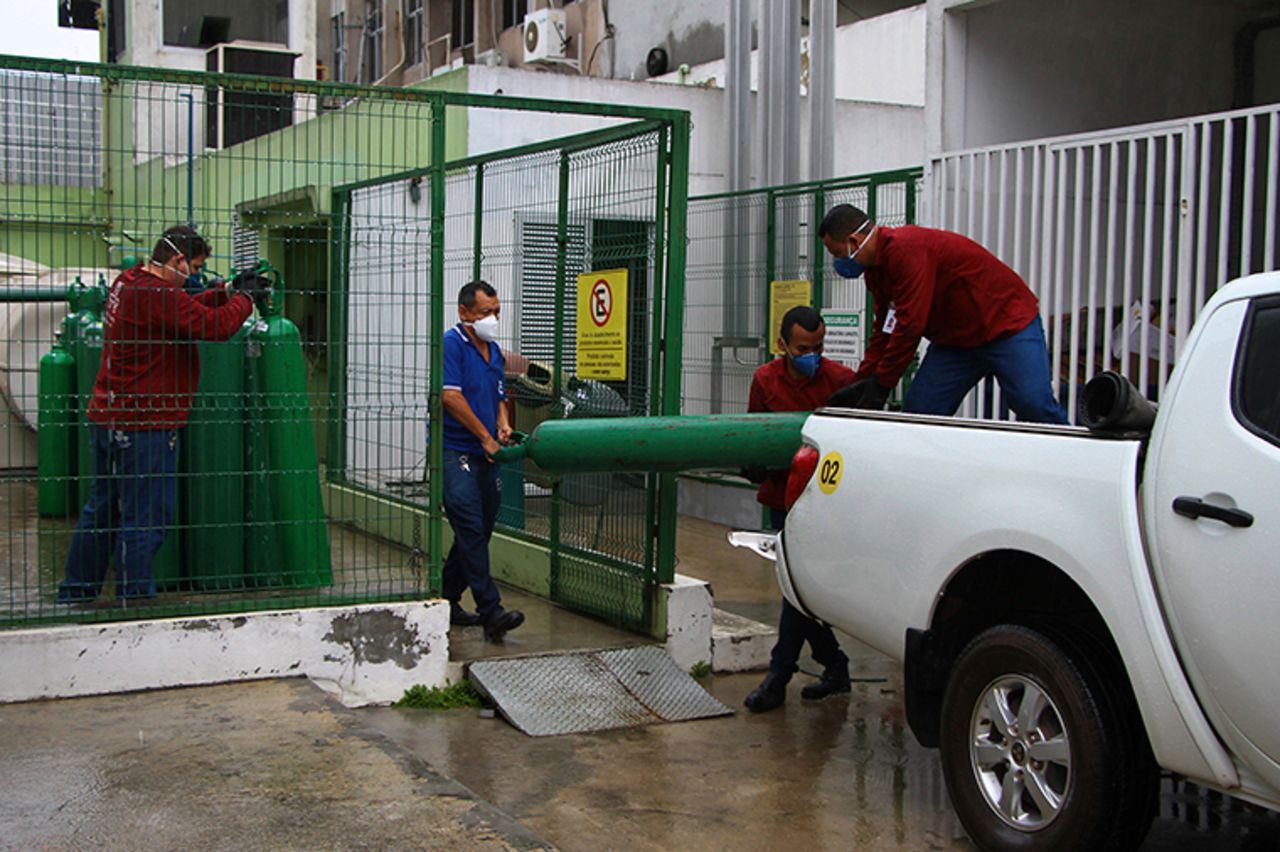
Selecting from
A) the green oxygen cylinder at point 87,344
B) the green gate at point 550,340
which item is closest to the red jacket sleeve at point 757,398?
the green gate at point 550,340

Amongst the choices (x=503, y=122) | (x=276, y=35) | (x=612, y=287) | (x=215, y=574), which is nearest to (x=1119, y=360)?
(x=612, y=287)

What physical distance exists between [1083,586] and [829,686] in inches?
109

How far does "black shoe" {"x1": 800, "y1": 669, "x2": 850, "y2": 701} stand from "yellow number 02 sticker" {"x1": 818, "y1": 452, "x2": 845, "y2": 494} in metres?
1.82

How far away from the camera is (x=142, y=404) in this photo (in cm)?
650

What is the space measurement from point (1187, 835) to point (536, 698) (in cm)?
286

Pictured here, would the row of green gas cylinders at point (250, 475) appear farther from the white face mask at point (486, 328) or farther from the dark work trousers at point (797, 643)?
the dark work trousers at point (797, 643)

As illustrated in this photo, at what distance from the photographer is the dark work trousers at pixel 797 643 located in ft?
21.9

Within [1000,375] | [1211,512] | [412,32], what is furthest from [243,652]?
[412,32]

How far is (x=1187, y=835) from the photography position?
201 inches

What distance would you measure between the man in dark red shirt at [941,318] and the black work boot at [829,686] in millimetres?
1350

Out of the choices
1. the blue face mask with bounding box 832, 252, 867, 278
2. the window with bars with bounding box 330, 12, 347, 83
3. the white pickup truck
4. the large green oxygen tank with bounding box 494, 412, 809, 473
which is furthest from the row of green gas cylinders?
the window with bars with bounding box 330, 12, 347, 83

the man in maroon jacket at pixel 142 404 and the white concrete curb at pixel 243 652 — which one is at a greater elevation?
the man in maroon jacket at pixel 142 404

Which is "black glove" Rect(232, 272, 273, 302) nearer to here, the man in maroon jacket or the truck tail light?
the man in maroon jacket

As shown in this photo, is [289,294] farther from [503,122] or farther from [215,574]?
[503,122]
